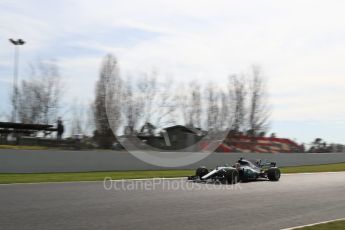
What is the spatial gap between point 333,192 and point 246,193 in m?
3.82

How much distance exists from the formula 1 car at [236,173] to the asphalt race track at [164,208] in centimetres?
165

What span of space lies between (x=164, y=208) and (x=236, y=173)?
816 centimetres

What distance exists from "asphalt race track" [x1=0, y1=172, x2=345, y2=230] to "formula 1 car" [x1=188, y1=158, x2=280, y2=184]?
1.65m

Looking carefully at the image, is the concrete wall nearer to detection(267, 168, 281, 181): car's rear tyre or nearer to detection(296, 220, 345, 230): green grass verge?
detection(267, 168, 281, 181): car's rear tyre

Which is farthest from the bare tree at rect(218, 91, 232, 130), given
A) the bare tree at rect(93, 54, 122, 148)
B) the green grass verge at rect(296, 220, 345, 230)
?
the green grass verge at rect(296, 220, 345, 230)

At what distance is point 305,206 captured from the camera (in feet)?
42.5

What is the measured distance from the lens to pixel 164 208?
37.4 feet

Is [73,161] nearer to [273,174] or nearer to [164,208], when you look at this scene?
[273,174]

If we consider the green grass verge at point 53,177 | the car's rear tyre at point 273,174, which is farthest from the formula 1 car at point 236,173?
the green grass verge at point 53,177

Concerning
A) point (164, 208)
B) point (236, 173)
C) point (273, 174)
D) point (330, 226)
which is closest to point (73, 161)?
point (236, 173)

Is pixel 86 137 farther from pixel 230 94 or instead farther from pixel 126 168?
pixel 230 94

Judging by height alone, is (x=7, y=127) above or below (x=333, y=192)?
above

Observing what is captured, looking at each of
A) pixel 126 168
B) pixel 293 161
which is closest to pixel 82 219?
pixel 126 168

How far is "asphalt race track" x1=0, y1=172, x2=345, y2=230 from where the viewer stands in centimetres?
918
